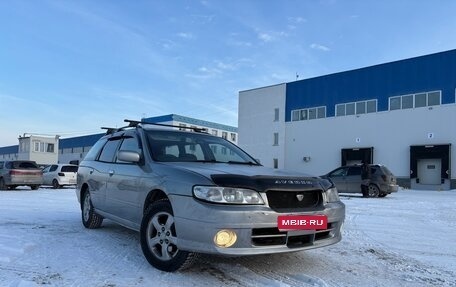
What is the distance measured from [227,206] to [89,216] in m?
3.78

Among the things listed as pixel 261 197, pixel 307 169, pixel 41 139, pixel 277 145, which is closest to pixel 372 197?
pixel 261 197

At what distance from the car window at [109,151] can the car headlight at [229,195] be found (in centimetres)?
275

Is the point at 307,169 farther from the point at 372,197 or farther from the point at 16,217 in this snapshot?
the point at 16,217

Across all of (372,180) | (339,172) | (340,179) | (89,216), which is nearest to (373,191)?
(372,180)

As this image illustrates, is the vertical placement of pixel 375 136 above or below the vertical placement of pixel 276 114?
below

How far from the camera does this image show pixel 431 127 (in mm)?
29172

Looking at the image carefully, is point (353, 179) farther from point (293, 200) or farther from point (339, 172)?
point (293, 200)

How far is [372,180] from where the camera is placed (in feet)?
57.9

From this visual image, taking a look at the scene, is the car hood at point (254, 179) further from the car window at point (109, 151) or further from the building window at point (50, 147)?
the building window at point (50, 147)

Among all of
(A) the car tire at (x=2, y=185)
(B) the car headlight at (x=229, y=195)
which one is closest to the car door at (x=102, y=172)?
(B) the car headlight at (x=229, y=195)

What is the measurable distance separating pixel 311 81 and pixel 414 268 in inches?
1320

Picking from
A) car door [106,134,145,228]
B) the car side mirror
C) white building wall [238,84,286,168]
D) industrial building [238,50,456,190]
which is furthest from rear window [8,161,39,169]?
industrial building [238,50,456,190]

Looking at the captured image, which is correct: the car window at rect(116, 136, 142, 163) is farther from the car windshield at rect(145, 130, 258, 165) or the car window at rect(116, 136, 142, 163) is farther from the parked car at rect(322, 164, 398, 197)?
the parked car at rect(322, 164, 398, 197)

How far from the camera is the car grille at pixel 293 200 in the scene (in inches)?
165
